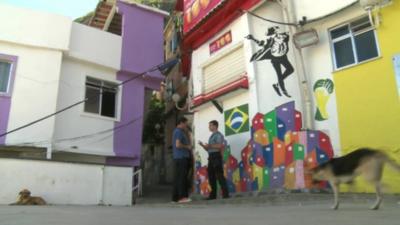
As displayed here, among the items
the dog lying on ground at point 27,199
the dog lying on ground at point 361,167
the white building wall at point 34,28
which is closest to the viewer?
the dog lying on ground at point 361,167

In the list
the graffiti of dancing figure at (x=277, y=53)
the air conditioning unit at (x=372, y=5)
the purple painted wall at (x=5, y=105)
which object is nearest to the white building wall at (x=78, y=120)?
the purple painted wall at (x=5, y=105)

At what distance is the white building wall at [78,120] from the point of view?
49.3 ft

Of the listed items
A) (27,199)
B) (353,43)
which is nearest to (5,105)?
(27,199)

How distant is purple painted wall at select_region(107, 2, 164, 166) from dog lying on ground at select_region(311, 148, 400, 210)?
427 inches

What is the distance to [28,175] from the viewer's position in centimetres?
998

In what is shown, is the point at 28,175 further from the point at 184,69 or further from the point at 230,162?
the point at 184,69

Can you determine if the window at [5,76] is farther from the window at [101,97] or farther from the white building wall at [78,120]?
the window at [101,97]

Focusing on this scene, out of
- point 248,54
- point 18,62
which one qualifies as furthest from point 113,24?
point 248,54

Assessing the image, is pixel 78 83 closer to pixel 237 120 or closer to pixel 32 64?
pixel 32 64

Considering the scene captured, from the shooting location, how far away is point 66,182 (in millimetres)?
10445

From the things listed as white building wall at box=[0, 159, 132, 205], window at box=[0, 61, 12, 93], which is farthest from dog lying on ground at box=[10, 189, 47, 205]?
window at box=[0, 61, 12, 93]

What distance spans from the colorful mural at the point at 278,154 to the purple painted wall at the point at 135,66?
5080 millimetres

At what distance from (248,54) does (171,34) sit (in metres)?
13.7

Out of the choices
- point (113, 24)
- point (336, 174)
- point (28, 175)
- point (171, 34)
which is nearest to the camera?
point (336, 174)
